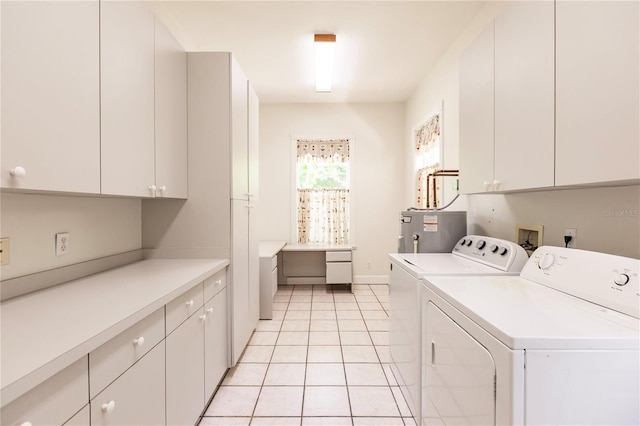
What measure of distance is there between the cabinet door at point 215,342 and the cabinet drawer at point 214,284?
1.4 inches

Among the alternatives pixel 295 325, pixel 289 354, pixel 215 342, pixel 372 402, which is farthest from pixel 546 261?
pixel 295 325

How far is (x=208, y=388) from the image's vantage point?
68.4 inches

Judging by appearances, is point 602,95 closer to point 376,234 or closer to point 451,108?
point 451,108

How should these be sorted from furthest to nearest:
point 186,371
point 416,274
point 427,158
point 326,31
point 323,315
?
point 427,158 < point 323,315 < point 326,31 < point 416,274 < point 186,371

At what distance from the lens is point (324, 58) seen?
3.09 meters

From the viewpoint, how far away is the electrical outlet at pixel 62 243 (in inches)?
55.2

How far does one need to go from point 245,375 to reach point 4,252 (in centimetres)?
161

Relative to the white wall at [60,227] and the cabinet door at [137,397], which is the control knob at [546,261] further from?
the white wall at [60,227]

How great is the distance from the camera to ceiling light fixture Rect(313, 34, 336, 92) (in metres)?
2.80

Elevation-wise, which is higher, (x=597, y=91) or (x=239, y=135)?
(x=239, y=135)

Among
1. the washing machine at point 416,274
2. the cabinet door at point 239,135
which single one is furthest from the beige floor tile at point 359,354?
the cabinet door at point 239,135

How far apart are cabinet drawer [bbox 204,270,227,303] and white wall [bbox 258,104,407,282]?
2652 millimetres

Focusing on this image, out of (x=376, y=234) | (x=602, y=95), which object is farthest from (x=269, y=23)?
(x=376, y=234)

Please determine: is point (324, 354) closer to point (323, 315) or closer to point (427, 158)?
point (323, 315)
